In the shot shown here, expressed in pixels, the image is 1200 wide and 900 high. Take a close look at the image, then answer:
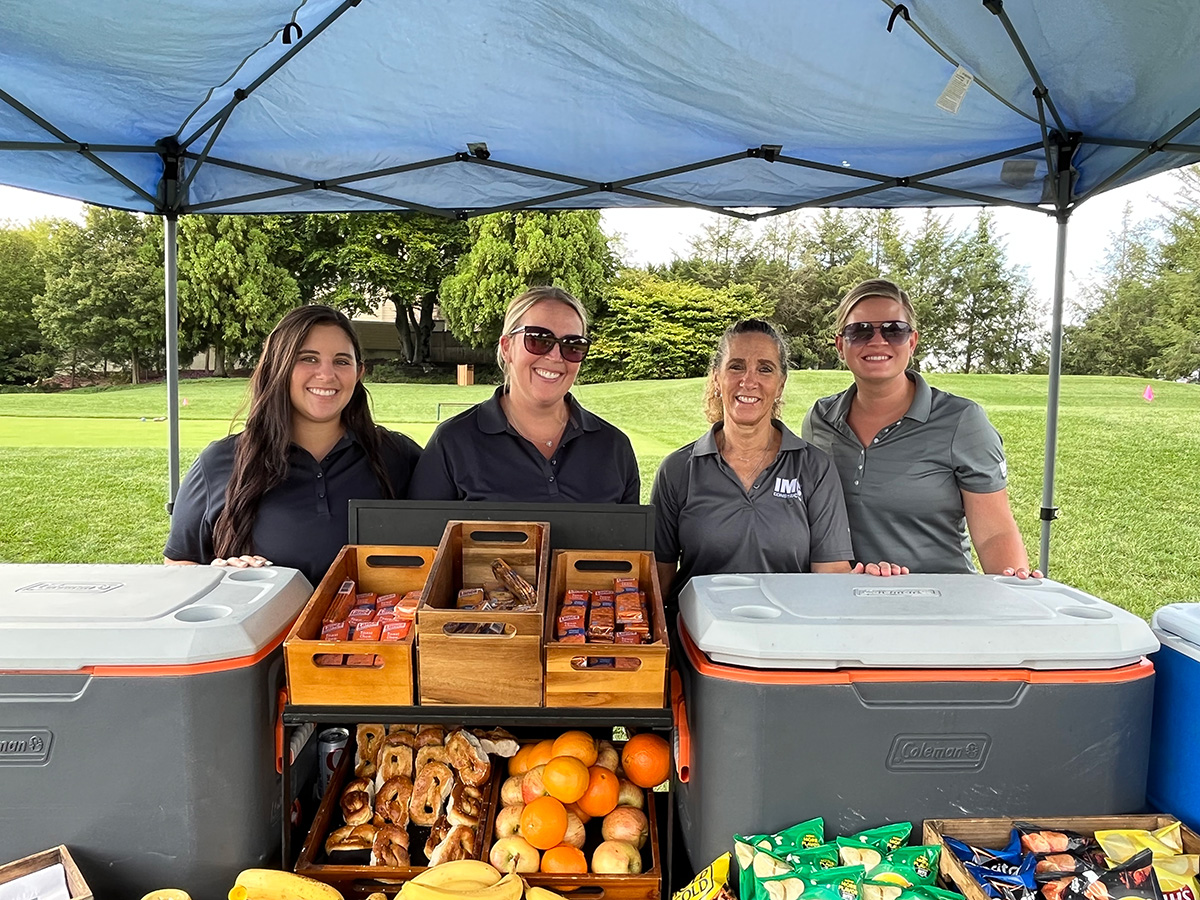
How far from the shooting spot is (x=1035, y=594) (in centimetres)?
138

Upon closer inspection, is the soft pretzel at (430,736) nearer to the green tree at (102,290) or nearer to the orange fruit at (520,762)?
the orange fruit at (520,762)

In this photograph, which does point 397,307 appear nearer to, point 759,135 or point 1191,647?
point 759,135

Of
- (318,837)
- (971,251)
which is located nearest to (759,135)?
(318,837)

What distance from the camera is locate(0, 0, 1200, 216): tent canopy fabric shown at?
7.02 feet

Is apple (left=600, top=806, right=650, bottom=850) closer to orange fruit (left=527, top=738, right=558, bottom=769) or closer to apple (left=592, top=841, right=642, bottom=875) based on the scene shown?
apple (left=592, top=841, right=642, bottom=875)

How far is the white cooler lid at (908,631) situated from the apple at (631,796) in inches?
11.9

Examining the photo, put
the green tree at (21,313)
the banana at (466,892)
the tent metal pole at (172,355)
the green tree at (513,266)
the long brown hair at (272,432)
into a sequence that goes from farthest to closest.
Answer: the green tree at (513,266)
the green tree at (21,313)
the tent metal pole at (172,355)
the long brown hair at (272,432)
the banana at (466,892)

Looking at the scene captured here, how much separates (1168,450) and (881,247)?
7506 millimetres

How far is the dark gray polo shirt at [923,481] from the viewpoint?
241cm

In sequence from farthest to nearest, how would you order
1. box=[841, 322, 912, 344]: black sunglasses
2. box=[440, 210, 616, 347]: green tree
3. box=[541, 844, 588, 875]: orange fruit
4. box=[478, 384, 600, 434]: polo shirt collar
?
box=[440, 210, 616, 347]: green tree → box=[841, 322, 912, 344]: black sunglasses → box=[478, 384, 600, 434]: polo shirt collar → box=[541, 844, 588, 875]: orange fruit

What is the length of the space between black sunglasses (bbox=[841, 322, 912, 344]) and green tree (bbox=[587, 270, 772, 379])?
12914 mm

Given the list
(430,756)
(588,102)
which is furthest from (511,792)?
(588,102)

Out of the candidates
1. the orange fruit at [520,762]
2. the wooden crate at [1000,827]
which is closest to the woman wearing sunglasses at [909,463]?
the wooden crate at [1000,827]

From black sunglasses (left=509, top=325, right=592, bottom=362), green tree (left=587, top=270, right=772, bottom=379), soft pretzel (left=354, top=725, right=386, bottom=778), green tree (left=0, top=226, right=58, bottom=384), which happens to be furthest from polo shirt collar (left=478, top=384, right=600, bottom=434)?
green tree (left=0, top=226, right=58, bottom=384)
